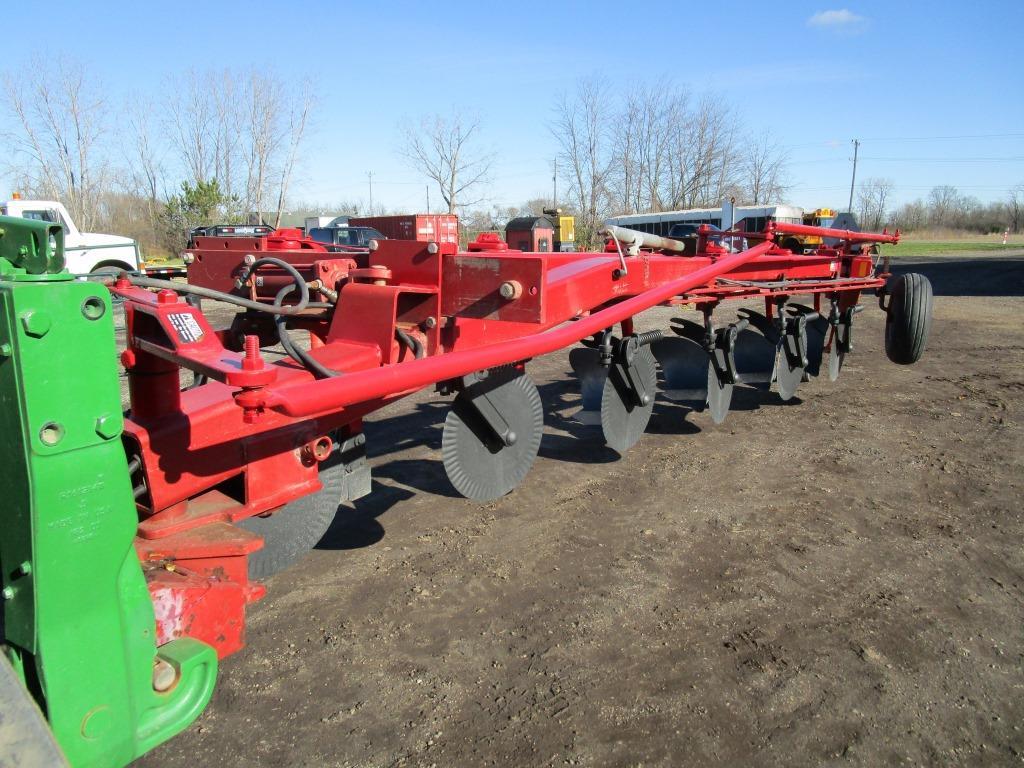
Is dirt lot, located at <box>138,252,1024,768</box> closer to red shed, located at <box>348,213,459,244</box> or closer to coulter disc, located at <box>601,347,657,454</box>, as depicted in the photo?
coulter disc, located at <box>601,347,657,454</box>

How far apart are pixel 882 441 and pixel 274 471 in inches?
180

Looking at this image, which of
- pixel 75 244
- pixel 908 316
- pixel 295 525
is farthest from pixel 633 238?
pixel 75 244

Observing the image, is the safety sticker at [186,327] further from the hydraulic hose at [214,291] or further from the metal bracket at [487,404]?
the metal bracket at [487,404]

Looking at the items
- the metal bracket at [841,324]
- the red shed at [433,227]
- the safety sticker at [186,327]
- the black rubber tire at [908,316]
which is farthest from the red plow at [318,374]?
the metal bracket at [841,324]

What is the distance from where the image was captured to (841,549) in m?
3.71

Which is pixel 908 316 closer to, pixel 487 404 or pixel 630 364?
pixel 630 364

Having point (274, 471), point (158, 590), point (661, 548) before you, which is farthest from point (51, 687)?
point (661, 548)

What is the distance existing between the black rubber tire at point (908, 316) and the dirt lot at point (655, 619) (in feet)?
3.38

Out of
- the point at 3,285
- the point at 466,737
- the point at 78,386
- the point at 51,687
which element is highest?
the point at 3,285

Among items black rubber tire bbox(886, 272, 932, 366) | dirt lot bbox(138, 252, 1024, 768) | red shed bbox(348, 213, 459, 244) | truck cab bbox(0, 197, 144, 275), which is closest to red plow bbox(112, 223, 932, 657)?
red shed bbox(348, 213, 459, 244)

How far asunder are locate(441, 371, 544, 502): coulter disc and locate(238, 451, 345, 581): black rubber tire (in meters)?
0.47

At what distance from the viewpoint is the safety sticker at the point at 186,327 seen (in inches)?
83.8

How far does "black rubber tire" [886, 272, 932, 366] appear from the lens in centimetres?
596

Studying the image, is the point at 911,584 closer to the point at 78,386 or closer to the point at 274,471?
the point at 274,471
